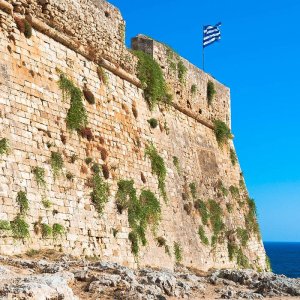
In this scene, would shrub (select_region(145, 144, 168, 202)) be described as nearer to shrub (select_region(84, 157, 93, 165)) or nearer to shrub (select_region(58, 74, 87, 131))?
shrub (select_region(84, 157, 93, 165))

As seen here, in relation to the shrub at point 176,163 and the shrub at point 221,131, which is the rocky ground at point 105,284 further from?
the shrub at point 221,131

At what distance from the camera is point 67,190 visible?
46.6ft

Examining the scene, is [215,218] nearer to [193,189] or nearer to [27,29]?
[193,189]

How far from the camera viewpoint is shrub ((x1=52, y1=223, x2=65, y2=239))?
13.3m

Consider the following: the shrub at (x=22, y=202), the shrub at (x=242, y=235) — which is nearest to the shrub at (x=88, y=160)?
the shrub at (x=22, y=202)

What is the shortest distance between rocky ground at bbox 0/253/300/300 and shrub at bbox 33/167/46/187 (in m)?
1.64

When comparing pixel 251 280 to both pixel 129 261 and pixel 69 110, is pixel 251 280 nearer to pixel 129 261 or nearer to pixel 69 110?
pixel 129 261

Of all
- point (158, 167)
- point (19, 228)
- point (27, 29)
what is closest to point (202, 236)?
point (158, 167)

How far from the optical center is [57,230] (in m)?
13.4

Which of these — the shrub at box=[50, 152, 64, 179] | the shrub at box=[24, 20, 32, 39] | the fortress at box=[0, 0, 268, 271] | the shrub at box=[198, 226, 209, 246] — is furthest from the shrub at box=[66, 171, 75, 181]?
the shrub at box=[198, 226, 209, 246]

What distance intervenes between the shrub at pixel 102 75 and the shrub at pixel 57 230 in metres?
5.08

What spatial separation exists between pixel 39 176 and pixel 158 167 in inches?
246

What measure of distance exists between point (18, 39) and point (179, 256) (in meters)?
8.14

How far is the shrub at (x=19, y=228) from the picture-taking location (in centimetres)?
1215
